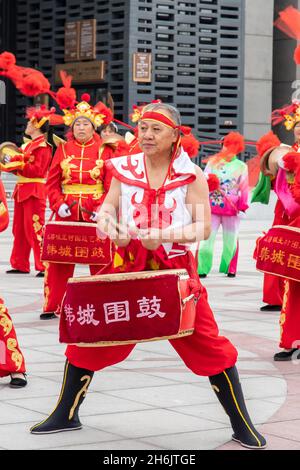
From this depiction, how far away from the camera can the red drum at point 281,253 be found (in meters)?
7.06

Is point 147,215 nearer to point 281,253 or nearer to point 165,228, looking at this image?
point 165,228

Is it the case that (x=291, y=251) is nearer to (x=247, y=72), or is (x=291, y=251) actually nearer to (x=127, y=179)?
(x=127, y=179)

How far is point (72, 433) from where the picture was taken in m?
5.03

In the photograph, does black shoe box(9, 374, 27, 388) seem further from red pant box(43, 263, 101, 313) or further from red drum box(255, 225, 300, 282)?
red pant box(43, 263, 101, 313)

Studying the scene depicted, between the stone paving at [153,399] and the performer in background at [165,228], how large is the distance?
195 mm

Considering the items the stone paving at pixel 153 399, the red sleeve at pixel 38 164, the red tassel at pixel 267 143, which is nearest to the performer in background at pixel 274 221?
the red tassel at pixel 267 143

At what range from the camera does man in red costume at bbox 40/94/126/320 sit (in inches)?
346

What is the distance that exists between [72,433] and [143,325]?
68 cm

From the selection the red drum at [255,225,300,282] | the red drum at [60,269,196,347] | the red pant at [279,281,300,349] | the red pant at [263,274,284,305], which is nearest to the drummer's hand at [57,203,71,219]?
the red pant at [263,274,284,305]

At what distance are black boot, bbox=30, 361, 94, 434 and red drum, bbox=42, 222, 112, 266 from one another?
3.70m

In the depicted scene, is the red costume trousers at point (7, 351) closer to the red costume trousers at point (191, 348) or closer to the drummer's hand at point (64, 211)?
the red costume trousers at point (191, 348)

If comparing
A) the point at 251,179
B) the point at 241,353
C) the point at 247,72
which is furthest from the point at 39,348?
the point at 247,72

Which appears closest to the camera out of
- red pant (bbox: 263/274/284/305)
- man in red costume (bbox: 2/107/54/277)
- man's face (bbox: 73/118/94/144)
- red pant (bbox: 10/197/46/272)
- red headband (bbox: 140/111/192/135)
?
red headband (bbox: 140/111/192/135)

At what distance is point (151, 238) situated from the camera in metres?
4.63
